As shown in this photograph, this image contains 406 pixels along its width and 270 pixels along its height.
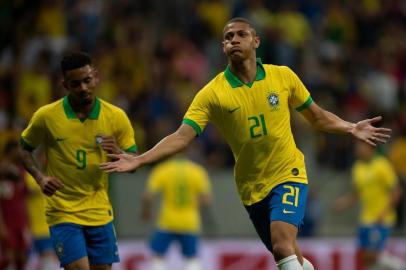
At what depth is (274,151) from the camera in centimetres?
955

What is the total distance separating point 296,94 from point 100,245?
2288 mm

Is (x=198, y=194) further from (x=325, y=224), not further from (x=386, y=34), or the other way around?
(x=386, y=34)

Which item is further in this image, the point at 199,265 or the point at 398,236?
the point at 398,236

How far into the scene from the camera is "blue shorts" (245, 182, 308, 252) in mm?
9375

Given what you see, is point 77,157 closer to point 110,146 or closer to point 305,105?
point 110,146

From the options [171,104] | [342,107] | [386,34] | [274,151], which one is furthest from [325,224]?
[274,151]

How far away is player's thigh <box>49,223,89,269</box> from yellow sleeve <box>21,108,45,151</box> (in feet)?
2.59

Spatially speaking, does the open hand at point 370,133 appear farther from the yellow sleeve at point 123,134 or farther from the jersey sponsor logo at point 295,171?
the yellow sleeve at point 123,134

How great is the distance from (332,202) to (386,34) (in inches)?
170

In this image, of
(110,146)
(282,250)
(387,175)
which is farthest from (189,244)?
(110,146)

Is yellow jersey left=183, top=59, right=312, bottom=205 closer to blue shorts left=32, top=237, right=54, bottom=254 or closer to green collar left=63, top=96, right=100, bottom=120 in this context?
green collar left=63, top=96, right=100, bottom=120

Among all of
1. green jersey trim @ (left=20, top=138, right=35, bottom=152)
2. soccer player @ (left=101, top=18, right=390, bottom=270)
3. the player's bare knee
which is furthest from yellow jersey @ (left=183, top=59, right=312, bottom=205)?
green jersey trim @ (left=20, top=138, right=35, bottom=152)

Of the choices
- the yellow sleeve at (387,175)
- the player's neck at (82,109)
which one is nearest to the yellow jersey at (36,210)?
the yellow sleeve at (387,175)

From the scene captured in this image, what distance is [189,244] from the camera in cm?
1625
